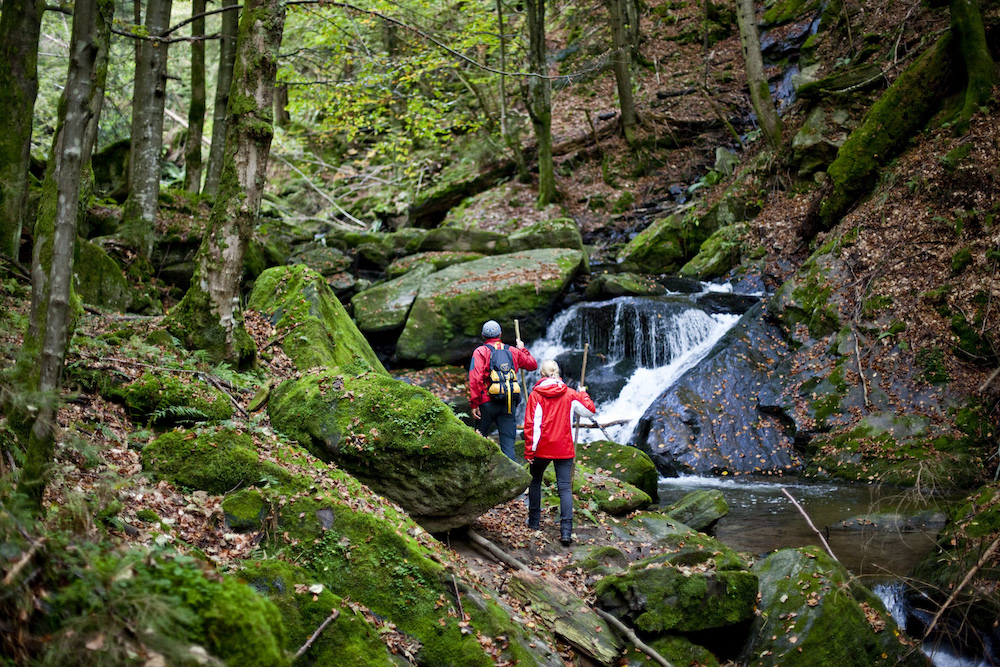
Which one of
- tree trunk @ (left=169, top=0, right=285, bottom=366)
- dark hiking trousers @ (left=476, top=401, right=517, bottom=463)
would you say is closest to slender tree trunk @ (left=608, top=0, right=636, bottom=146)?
tree trunk @ (left=169, top=0, right=285, bottom=366)

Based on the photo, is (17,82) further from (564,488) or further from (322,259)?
(322,259)

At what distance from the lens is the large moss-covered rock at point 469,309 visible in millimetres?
15453

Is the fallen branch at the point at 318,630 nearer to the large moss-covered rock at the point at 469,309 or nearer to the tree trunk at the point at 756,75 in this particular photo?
the large moss-covered rock at the point at 469,309

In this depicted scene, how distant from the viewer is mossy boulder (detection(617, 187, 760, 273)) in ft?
58.7

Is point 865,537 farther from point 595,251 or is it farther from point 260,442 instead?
point 595,251

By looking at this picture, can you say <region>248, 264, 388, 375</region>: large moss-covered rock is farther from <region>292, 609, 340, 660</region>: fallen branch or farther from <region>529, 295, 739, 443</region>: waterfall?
<region>292, 609, 340, 660</region>: fallen branch

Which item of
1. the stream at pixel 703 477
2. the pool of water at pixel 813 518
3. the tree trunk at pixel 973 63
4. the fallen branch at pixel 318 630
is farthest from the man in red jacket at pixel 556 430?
the tree trunk at pixel 973 63

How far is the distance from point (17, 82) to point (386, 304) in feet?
30.9

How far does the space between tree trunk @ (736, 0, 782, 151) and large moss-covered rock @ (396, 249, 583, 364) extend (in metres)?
6.34

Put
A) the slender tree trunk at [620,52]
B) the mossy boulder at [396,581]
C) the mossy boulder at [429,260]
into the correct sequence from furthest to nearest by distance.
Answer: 1. the slender tree trunk at [620,52]
2. the mossy boulder at [429,260]
3. the mossy boulder at [396,581]

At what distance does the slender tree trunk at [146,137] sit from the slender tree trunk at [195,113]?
2098 mm

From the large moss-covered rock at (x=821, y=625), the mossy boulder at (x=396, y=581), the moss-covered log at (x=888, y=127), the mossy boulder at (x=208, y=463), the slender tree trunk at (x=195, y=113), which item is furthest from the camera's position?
the slender tree trunk at (x=195, y=113)

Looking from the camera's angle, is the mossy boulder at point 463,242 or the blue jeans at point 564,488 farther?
the mossy boulder at point 463,242

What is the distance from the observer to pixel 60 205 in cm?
381
